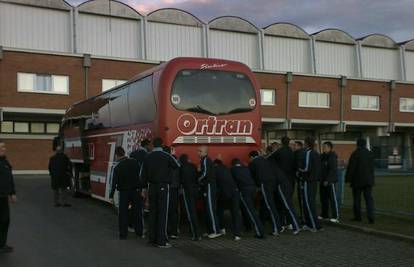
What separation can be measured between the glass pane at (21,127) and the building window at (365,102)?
27.4 meters

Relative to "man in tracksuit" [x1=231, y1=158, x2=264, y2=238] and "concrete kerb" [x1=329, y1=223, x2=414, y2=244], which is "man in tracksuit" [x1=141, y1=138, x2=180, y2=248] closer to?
"man in tracksuit" [x1=231, y1=158, x2=264, y2=238]

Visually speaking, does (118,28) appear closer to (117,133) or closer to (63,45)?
(63,45)

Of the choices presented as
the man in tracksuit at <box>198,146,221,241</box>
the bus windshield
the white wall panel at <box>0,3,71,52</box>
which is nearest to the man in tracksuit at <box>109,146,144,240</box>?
the man in tracksuit at <box>198,146,221,241</box>

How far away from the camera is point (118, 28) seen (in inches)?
1617

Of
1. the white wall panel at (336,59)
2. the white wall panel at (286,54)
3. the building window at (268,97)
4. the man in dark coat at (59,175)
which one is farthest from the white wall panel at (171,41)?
the man in dark coat at (59,175)

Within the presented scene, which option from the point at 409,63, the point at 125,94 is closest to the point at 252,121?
the point at 125,94

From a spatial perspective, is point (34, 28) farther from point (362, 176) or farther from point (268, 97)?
point (362, 176)

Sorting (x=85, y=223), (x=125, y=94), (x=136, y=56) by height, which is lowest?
(x=85, y=223)

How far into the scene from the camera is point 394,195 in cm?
1755

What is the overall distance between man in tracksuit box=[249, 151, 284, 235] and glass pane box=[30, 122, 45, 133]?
28642 mm

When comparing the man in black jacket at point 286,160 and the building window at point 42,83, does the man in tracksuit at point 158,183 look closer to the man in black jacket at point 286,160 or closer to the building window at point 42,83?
the man in black jacket at point 286,160

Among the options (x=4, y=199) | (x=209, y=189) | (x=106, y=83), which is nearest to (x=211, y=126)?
(x=209, y=189)

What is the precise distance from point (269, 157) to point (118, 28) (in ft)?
102

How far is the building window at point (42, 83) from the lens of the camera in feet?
115
